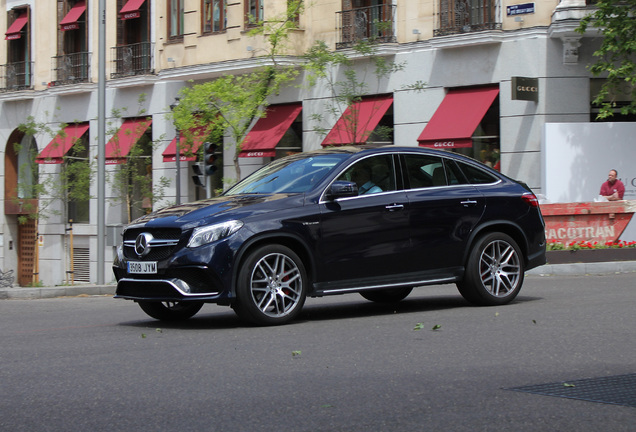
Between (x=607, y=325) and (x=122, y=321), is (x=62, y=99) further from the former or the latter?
(x=607, y=325)

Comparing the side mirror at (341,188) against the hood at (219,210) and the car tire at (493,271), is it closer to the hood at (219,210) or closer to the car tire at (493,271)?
the hood at (219,210)

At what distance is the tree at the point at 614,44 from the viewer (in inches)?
880

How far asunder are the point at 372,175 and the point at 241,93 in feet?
51.5

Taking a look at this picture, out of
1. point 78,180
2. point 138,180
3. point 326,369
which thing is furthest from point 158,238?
point 78,180

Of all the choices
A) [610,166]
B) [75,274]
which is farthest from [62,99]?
[610,166]

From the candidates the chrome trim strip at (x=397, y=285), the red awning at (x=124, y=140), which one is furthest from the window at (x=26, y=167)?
the chrome trim strip at (x=397, y=285)

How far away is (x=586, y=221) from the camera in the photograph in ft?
60.4

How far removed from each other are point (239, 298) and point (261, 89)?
17668 millimetres

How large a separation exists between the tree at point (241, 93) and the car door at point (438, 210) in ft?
49.6

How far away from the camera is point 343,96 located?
85.3ft

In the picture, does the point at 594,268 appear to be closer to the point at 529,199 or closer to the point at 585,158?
the point at 585,158

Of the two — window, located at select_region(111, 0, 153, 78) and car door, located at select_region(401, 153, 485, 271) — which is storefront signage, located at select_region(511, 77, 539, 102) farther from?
car door, located at select_region(401, 153, 485, 271)

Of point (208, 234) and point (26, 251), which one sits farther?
point (26, 251)

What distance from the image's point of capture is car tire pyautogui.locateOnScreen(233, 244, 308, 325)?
30.3ft
